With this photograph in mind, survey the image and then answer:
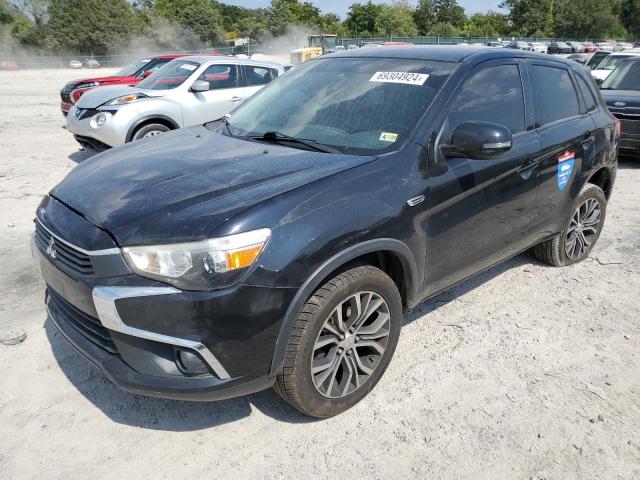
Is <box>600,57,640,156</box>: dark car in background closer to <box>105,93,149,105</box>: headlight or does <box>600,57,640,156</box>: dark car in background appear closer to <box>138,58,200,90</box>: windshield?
<box>138,58,200,90</box>: windshield

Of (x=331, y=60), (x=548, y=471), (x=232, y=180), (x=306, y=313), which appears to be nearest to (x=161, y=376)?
(x=306, y=313)

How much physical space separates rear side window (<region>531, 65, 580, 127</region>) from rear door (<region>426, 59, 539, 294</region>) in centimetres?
18

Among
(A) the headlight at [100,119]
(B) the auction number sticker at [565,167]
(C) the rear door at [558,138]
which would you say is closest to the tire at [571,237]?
(C) the rear door at [558,138]

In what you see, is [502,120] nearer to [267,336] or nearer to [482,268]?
[482,268]

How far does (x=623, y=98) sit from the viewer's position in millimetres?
8531

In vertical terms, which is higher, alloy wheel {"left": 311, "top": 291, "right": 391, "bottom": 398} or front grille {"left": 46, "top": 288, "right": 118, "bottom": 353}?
front grille {"left": 46, "top": 288, "right": 118, "bottom": 353}

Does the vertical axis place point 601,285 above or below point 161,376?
below

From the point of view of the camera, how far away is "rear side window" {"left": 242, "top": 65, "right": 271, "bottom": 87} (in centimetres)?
941

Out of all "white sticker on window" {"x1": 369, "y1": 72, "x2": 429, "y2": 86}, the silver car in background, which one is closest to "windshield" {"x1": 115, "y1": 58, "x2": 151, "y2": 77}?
the silver car in background

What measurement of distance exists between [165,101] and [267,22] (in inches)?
3139

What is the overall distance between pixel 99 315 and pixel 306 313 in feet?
2.99

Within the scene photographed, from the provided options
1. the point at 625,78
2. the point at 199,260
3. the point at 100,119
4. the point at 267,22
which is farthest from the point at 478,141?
the point at 267,22

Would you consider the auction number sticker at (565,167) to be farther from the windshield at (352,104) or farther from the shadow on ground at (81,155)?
the shadow on ground at (81,155)

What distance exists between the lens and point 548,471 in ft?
8.32
